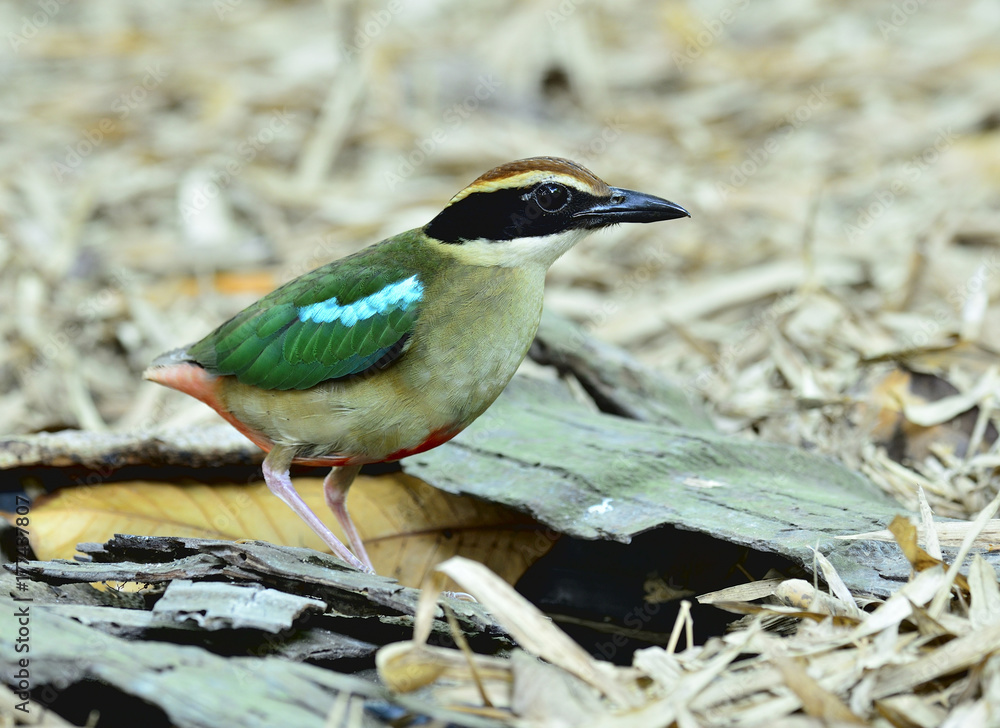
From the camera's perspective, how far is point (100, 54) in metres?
10.3

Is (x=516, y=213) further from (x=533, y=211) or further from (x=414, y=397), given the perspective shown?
(x=414, y=397)

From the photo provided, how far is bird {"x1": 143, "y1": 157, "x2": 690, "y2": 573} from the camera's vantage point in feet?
12.3

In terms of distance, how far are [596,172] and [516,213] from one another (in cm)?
469

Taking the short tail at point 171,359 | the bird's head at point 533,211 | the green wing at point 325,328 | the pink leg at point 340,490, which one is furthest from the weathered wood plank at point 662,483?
the short tail at point 171,359

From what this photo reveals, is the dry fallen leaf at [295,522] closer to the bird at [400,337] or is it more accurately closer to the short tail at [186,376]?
the bird at [400,337]

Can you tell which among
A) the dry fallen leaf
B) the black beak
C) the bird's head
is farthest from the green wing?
the black beak

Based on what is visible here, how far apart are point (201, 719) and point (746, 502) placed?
2042 millimetres

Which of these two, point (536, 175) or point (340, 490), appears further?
point (340, 490)

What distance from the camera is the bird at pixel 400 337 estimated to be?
12.3 feet

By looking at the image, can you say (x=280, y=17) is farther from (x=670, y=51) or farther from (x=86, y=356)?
(x=86, y=356)

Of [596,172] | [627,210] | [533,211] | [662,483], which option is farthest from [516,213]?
[596,172]

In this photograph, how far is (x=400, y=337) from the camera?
3.79m

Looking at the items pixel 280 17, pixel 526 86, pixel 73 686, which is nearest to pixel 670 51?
pixel 526 86

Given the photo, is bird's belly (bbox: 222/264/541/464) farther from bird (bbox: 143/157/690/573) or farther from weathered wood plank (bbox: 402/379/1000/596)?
weathered wood plank (bbox: 402/379/1000/596)
